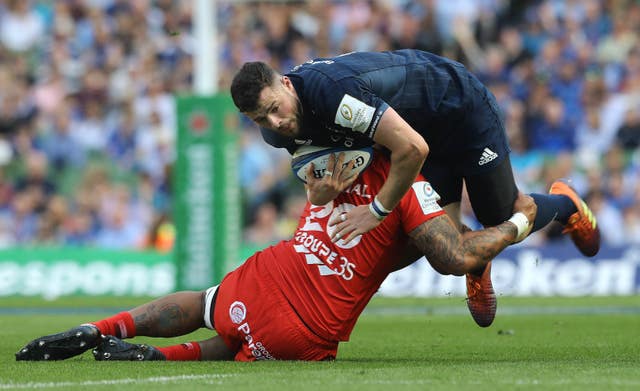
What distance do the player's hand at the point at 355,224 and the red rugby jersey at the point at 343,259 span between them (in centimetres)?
18

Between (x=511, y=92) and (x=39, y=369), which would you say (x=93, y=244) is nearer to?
(x=511, y=92)

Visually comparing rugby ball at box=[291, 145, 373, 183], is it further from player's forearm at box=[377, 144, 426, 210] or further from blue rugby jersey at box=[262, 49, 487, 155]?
player's forearm at box=[377, 144, 426, 210]

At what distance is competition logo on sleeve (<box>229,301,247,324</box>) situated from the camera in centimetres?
774

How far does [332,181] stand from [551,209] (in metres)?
2.15

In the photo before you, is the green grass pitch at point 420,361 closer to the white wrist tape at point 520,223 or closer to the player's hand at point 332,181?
the white wrist tape at point 520,223

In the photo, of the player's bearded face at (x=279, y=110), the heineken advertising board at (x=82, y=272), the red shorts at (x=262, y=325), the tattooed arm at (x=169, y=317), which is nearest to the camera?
the player's bearded face at (x=279, y=110)

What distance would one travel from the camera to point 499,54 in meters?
19.8

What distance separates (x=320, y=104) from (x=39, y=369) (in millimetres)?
2198

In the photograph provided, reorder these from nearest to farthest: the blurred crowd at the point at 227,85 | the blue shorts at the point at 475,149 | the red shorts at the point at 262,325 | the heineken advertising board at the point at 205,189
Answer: the red shorts at the point at 262,325 < the blue shorts at the point at 475,149 < the heineken advertising board at the point at 205,189 < the blurred crowd at the point at 227,85

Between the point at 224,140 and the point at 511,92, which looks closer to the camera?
the point at 224,140

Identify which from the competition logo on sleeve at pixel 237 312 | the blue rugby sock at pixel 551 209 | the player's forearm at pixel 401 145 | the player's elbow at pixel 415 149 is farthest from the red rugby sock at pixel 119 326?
the blue rugby sock at pixel 551 209

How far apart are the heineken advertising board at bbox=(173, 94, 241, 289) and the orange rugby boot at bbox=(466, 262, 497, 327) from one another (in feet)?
23.3

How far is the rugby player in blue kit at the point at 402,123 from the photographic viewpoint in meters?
7.16

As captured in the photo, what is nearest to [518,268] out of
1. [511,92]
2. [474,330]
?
[511,92]
